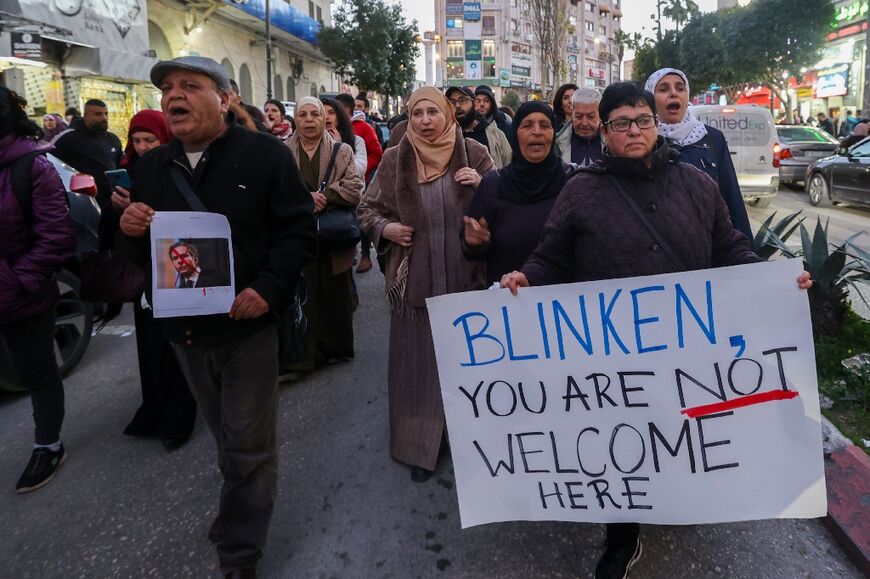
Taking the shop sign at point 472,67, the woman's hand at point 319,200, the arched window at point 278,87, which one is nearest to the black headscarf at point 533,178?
the woman's hand at point 319,200

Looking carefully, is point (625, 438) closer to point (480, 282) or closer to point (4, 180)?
point (480, 282)

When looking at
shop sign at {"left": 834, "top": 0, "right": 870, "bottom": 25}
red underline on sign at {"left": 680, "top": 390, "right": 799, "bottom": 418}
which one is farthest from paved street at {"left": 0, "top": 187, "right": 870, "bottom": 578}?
shop sign at {"left": 834, "top": 0, "right": 870, "bottom": 25}

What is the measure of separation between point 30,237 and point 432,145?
1975 millimetres

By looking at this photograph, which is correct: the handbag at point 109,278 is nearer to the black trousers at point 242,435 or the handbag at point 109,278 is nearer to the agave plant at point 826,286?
the black trousers at point 242,435

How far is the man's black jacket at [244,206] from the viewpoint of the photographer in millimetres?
2223

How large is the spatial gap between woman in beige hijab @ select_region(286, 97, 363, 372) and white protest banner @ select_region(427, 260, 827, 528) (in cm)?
240

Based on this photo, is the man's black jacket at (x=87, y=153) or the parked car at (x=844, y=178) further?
the parked car at (x=844, y=178)

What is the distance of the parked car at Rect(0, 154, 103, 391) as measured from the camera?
4523 mm

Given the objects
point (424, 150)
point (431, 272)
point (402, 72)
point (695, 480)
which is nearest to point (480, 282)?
point (431, 272)

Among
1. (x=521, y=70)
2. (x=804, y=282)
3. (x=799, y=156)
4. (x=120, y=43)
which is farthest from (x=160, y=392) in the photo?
(x=521, y=70)

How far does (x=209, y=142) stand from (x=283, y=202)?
0.33 metres

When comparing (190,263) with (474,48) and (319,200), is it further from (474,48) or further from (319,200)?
(474,48)

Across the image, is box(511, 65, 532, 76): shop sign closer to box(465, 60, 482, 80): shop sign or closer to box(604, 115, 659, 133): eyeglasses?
box(465, 60, 482, 80): shop sign

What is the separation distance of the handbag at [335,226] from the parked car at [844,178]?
9.57 metres
